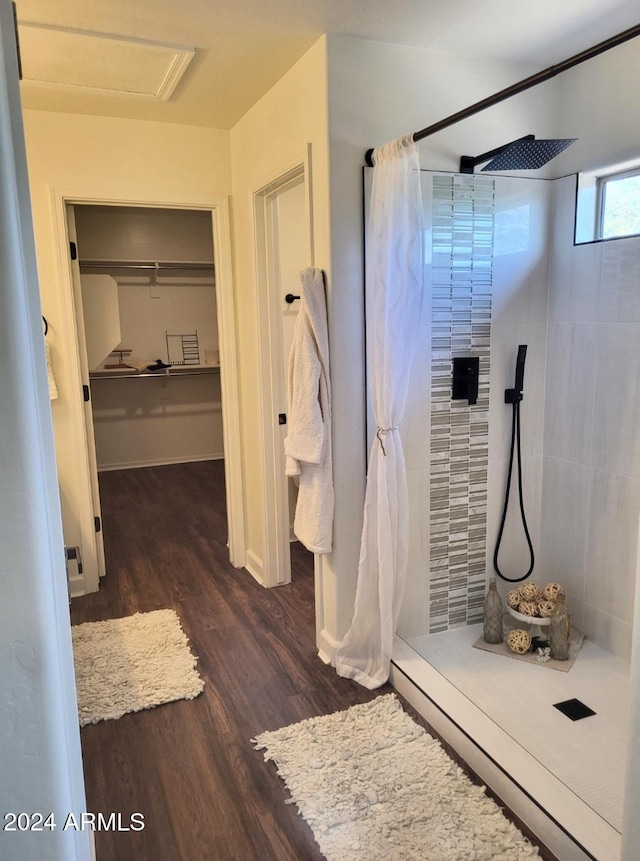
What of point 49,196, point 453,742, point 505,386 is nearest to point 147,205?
point 49,196

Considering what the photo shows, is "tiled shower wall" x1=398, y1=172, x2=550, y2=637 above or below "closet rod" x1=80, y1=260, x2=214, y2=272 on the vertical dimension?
below

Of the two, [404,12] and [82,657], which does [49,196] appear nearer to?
[404,12]

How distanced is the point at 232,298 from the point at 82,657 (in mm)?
2088

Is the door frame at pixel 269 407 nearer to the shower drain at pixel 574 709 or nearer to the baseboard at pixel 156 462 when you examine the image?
the shower drain at pixel 574 709

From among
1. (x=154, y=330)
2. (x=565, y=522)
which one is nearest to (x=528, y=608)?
(x=565, y=522)

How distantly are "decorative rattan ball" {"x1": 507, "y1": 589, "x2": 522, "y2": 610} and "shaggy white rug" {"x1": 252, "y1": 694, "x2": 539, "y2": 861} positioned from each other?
2.38 ft

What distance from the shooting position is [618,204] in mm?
2541

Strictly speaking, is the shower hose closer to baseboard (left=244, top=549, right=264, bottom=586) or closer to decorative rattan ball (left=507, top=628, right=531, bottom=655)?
decorative rattan ball (left=507, top=628, right=531, bottom=655)

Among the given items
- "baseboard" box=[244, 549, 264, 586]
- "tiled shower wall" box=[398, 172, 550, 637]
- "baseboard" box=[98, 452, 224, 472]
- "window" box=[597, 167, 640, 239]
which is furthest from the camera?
"baseboard" box=[98, 452, 224, 472]

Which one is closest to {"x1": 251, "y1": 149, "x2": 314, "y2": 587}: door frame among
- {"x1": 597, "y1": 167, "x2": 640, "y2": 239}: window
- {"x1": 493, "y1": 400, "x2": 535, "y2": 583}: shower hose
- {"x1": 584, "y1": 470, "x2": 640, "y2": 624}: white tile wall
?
{"x1": 493, "y1": 400, "x2": 535, "y2": 583}: shower hose

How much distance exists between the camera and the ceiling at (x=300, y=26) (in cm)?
207

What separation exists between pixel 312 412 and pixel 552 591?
135 cm

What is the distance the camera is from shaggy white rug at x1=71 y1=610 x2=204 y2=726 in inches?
97.4

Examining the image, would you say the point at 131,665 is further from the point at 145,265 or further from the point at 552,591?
the point at 145,265
